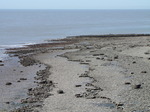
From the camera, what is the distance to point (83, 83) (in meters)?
22.9

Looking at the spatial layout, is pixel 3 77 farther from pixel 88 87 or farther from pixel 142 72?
pixel 142 72

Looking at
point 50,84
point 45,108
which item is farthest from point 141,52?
point 45,108

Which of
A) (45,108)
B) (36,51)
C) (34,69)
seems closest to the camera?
(45,108)

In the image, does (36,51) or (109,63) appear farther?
(36,51)

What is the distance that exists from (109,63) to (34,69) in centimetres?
690

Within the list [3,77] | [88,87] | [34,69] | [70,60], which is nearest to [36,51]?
[70,60]

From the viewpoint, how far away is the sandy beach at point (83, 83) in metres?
17.6

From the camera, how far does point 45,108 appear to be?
1738cm

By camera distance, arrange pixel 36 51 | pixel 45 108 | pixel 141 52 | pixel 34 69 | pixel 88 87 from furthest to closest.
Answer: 1. pixel 36 51
2. pixel 141 52
3. pixel 34 69
4. pixel 88 87
5. pixel 45 108

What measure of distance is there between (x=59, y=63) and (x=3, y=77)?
7.23 m

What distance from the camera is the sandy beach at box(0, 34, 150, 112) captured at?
57.6 ft

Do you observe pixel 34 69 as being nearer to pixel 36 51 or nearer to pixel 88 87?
pixel 88 87

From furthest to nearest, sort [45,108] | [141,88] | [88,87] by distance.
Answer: [88,87] < [141,88] < [45,108]

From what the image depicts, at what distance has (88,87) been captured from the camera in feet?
70.9
